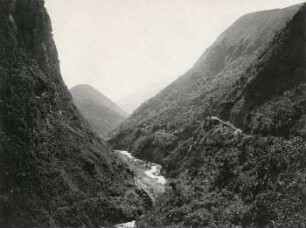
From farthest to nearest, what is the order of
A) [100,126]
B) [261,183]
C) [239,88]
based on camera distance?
[100,126] < [239,88] < [261,183]

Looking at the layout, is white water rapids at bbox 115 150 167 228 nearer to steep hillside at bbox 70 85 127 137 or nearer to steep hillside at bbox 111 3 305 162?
steep hillside at bbox 111 3 305 162

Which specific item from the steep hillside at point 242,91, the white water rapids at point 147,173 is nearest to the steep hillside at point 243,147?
the steep hillside at point 242,91

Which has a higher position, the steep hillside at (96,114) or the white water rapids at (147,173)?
the steep hillside at (96,114)

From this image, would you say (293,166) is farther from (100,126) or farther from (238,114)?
(100,126)

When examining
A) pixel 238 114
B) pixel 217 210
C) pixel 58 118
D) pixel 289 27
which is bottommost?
pixel 217 210

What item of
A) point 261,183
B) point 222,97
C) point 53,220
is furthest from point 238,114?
point 53,220

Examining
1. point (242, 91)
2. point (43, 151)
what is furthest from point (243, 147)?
point (43, 151)

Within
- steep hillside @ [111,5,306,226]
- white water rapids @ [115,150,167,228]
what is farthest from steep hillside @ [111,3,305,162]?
white water rapids @ [115,150,167,228]

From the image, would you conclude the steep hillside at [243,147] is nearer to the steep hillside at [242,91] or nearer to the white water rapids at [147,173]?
the steep hillside at [242,91]
